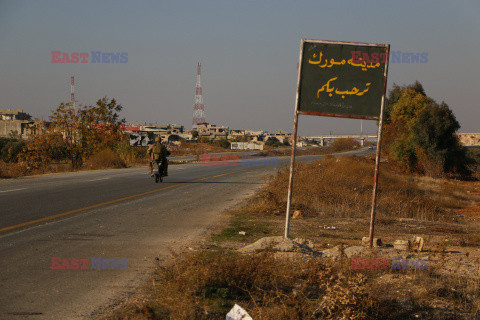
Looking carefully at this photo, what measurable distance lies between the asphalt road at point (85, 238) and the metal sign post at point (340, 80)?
10.1 ft

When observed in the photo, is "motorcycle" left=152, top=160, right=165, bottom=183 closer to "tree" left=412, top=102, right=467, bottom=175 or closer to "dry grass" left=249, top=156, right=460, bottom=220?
"dry grass" left=249, top=156, right=460, bottom=220

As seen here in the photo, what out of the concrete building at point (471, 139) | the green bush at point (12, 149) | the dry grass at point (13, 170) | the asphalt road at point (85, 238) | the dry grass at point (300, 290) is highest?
the concrete building at point (471, 139)

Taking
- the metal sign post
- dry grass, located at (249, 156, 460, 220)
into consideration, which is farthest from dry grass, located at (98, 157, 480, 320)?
dry grass, located at (249, 156, 460, 220)

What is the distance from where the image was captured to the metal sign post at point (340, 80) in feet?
26.1

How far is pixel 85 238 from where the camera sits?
897 centimetres

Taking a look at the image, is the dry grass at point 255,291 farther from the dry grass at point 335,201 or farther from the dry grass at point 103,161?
the dry grass at point 103,161

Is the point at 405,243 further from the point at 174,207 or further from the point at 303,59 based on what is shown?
the point at 174,207

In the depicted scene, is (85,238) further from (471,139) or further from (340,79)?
(471,139)

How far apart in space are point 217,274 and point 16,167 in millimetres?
25992

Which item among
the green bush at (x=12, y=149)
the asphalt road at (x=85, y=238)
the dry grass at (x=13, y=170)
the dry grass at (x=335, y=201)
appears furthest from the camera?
the green bush at (x=12, y=149)

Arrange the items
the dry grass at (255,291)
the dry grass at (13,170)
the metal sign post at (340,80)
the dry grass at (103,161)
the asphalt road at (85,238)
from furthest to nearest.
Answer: the dry grass at (103,161)
the dry grass at (13,170)
the metal sign post at (340,80)
the asphalt road at (85,238)
the dry grass at (255,291)

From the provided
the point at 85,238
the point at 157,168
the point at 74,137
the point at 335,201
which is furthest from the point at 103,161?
the point at 85,238

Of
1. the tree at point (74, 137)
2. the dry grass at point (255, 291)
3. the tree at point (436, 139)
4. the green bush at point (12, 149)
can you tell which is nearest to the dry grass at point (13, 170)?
the tree at point (74, 137)

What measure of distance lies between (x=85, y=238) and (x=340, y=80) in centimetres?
551
